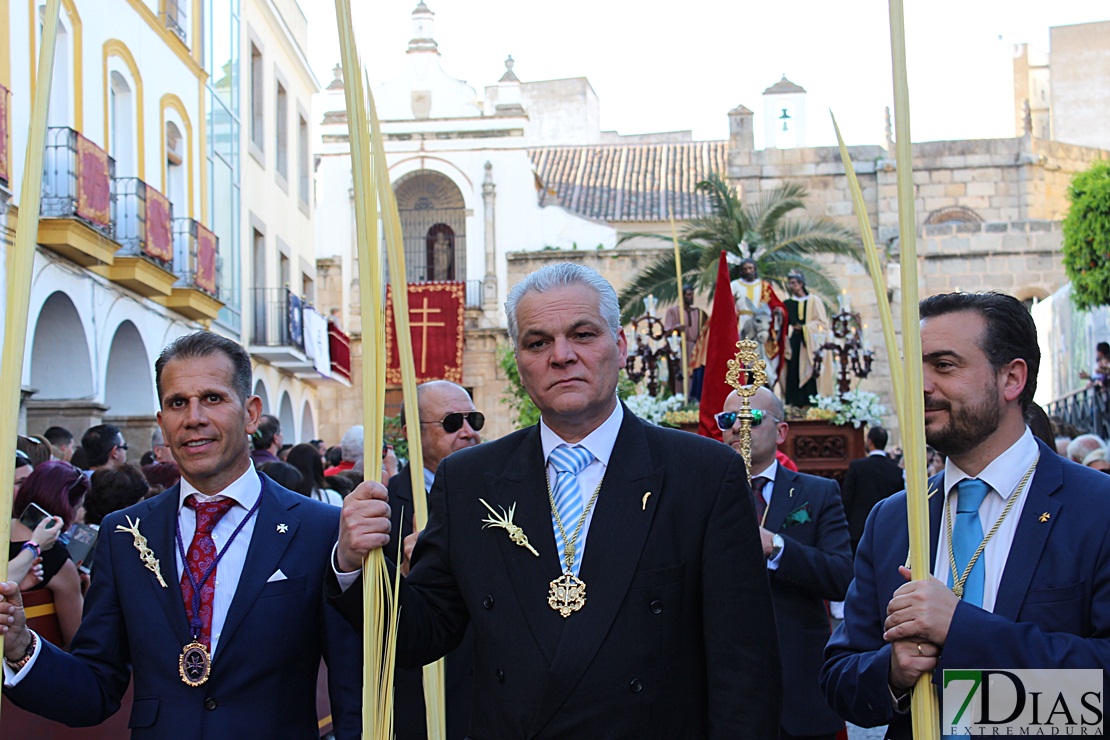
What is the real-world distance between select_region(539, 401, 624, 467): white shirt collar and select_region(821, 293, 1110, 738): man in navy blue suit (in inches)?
23.9

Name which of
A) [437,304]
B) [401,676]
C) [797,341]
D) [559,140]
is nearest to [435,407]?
[401,676]

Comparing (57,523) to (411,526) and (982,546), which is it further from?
(982,546)

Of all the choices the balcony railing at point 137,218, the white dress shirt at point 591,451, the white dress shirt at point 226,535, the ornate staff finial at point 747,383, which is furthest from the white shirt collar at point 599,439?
the balcony railing at point 137,218

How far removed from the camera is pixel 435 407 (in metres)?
5.16

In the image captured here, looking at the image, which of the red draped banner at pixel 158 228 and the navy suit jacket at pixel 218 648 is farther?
the red draped banner at pixel 158 228

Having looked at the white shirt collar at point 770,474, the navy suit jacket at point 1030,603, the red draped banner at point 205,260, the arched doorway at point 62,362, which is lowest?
the navy suit jacket at point 1030,603

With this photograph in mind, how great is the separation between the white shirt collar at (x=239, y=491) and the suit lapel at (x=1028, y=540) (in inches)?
68.7

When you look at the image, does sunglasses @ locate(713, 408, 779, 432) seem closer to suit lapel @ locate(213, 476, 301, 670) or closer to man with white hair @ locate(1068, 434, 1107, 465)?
suit lapel @ locate(213, 476, 301, 670)

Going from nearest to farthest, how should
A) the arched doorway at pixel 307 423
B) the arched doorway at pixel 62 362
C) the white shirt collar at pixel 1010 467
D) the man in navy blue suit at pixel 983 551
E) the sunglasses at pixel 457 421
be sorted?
the man in navy blue suit at pixel 983 551 < the white shirt collar at pixel 1010 467 < the sunglasses at pixel 457 421 < the arched doorway at pixel 62 362 < the arched doorway at pixel 307 423

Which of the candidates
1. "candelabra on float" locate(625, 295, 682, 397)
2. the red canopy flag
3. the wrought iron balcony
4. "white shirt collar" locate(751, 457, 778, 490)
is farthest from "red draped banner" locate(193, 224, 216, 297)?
"white shirt collar" locate(751, 457, 778, 490)

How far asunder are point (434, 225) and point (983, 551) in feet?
102

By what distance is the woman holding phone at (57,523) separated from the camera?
4.26m

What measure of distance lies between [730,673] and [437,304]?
29208 mm

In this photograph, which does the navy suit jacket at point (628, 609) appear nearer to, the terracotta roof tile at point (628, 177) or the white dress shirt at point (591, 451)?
the white dress shirt at point (591, 451)
